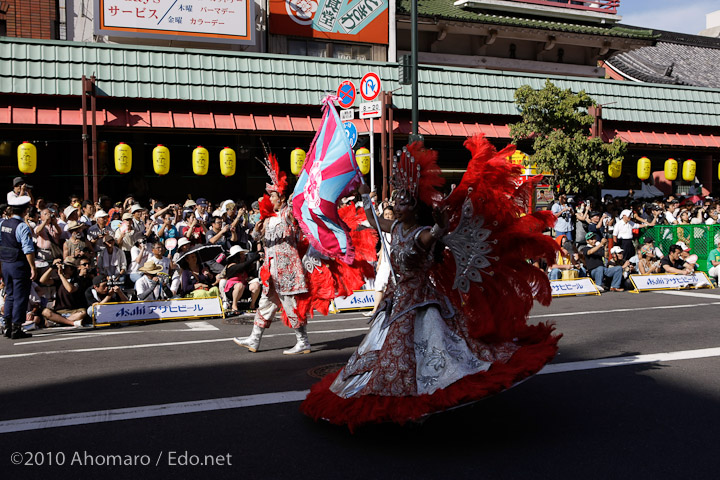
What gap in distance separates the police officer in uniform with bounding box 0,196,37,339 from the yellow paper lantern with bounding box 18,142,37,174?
226 inches

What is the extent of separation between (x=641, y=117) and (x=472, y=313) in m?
18.8

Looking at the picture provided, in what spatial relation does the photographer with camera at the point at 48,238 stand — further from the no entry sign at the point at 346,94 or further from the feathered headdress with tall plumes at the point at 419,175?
the feathered headdress with tall plumes at the point at 419,175

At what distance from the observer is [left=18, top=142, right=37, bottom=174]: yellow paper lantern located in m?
14.6

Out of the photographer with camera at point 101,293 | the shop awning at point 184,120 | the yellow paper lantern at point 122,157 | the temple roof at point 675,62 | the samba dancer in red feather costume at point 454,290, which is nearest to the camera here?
the samba dancer in red feather costume at point 454,290

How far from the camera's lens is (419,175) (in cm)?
505

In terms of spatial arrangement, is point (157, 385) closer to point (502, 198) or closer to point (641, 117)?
point (502, 198)

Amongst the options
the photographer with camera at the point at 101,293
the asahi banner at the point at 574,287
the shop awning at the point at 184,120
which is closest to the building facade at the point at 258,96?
the shop awning at the point at 184,120

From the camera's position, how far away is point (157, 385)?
6344 mm

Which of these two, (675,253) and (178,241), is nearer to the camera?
(178,241)

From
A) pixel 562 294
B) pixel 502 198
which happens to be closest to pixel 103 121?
pixel 562 294

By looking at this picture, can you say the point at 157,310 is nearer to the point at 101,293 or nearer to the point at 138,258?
the point at 101,293

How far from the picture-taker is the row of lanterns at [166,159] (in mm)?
15172

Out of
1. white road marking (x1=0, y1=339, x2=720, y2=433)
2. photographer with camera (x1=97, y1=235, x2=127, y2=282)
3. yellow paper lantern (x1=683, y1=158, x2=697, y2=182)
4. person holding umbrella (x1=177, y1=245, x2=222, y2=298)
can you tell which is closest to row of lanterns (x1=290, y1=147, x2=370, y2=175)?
person holding umbrella (x1=177, y1=245, x2=222, y2=298)
